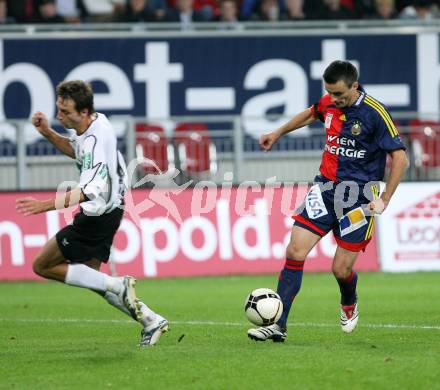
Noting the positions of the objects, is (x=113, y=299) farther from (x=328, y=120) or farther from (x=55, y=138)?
(x=328, y=120)

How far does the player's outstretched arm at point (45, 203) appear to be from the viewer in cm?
868

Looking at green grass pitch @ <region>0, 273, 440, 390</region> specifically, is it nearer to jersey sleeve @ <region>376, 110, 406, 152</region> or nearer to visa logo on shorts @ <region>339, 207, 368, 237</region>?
visa logo on shorts @ <region>339, 207, 368, 237</region>

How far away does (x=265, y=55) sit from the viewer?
2091cm

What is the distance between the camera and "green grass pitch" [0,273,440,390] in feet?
26.2

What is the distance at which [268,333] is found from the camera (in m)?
9.96

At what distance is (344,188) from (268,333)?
1.43 metres

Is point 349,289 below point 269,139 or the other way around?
below

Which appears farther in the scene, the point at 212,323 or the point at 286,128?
the point at 212,323

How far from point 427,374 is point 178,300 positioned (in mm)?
7047

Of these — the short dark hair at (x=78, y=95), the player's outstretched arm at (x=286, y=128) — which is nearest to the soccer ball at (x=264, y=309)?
the player's outstretched arm at (x=286, y=128)

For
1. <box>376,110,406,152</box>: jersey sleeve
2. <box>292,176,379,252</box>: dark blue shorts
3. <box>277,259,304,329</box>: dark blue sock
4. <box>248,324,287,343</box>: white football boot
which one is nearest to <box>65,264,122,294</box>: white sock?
<box>248,324,287,343</box>: white football boot

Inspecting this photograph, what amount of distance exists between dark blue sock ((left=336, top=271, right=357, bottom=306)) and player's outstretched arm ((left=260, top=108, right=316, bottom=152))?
1.38 metres

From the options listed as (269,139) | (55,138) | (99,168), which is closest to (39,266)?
(99,168)

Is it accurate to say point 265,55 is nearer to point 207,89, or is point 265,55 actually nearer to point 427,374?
point 207,89
